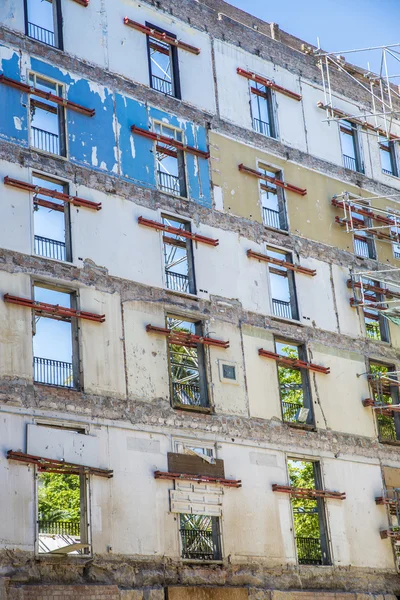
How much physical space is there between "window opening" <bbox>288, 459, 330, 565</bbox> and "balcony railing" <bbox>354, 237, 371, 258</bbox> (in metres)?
8.12

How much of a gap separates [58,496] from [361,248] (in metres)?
14.1

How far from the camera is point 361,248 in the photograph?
131ft

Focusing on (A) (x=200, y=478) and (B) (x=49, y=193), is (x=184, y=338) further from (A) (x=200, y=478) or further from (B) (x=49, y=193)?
(B) (x=49, y=193)

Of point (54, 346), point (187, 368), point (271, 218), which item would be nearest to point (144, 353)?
point (187, 368)

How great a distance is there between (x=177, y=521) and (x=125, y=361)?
4.60 metres

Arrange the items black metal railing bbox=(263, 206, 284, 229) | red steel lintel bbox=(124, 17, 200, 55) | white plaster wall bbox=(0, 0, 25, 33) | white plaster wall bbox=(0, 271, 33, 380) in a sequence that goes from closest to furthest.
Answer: white plaster wall bbox=(0, 271, 33, 380) → white plaster wall bbox=(0, 0, 25, 33) → red steel lintel bbox=(124, 17, 200, 55) → black metal railing bbox=(263, 206, 284, 229)

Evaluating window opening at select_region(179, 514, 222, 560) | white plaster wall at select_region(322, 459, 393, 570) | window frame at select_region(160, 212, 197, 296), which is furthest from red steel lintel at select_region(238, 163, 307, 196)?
window opening at select_region(179, 514, 222, 560)

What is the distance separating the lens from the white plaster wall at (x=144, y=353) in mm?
30484

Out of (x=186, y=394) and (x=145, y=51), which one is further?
(x=145, y=51)

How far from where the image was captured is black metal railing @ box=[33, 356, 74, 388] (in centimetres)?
2873

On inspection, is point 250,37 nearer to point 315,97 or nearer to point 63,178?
point 315,97

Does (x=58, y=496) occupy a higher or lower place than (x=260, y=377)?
lower

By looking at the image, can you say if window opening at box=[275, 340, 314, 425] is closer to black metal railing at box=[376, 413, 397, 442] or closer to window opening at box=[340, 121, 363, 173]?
black metal railing at box=[376, 413, 397, 442]

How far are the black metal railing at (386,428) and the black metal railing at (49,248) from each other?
1286 cm
